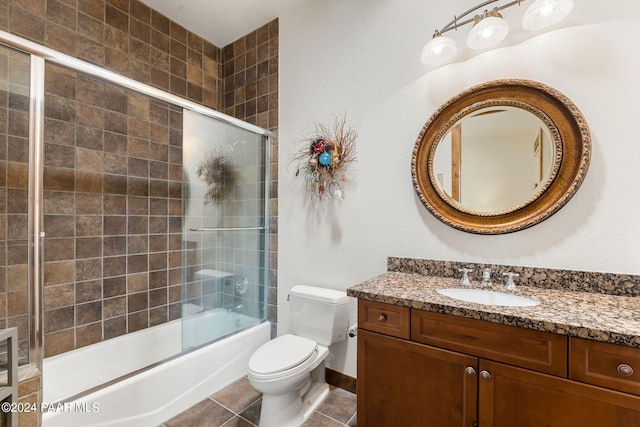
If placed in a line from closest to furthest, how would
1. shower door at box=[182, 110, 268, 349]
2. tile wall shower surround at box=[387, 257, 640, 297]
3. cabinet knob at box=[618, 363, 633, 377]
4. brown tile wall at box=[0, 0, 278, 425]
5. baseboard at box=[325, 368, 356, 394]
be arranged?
cabinet knob at box=[618, 363, 633, 377] → tile wall shower surround at box=[387, 257, 640, 297] → brown tile wall at box=[0, 0, 278, 425] → baseboard at box=[325, 368, 356, 394] → shower door at box=[182, 110, 268, 349]

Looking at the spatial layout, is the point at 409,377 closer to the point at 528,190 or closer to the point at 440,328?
the point at 440,328

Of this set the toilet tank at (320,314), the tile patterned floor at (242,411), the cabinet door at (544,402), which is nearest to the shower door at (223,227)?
the tile patterned floor at (242,411)

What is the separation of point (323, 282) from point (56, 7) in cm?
248

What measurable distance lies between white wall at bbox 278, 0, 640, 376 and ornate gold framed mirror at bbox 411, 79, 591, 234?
6 centimetres

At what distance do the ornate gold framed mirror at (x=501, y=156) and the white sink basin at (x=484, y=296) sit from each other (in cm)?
32

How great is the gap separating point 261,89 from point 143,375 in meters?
2.21

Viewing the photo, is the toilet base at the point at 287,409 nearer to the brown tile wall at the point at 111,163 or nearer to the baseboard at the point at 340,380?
the baseboard at the point at 340,380

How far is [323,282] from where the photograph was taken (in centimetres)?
210

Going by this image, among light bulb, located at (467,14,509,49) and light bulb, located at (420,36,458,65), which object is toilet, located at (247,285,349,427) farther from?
light bulb, located at (467,14,509,49)

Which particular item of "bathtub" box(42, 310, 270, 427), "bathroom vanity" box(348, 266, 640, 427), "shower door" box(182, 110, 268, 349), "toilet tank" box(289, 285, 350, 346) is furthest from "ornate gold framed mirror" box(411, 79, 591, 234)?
"bathtub" box(42, 310, 270, 427)

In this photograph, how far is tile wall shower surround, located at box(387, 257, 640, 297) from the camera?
1.24 m

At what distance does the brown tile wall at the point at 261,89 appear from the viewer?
93.5 inches

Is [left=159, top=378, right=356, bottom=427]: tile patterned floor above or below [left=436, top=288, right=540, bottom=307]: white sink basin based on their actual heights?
below

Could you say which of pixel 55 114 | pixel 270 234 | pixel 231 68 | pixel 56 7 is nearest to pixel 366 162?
pixel 270 234
